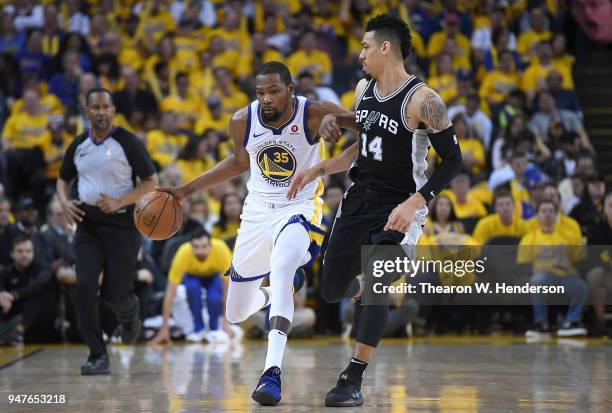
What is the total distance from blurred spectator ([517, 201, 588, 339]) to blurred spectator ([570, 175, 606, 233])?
703 millimetres

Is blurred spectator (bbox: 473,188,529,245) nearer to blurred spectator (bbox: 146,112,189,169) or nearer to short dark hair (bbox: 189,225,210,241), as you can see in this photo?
short dark hair (bbox: 189,225,210,241)

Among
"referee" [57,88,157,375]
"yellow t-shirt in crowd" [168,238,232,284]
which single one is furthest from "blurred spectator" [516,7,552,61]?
"referee" [57,88,157,375]

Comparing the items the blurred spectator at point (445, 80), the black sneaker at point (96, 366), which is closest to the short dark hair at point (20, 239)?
the black sneaker at point (96, 366)

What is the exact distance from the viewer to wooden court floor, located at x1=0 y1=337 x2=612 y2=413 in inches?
237

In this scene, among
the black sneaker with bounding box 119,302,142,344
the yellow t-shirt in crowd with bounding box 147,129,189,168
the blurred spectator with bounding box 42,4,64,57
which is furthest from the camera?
the blurred spectator with bounding box 42,4,64,57

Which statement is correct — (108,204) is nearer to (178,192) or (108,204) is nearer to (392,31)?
(178,192)

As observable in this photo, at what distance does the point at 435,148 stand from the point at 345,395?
5.01ft

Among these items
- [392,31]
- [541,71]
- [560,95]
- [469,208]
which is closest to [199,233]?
[469,208]

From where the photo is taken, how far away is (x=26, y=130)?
1399cm

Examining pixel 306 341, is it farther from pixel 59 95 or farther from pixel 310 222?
pixel 59 95

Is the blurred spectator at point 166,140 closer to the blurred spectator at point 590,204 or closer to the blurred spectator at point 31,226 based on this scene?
the blurred spectator at point 31,226

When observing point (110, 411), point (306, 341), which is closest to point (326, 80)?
point (306, 341)

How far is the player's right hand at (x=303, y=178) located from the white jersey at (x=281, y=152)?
0.45 metres

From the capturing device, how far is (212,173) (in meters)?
6.94
